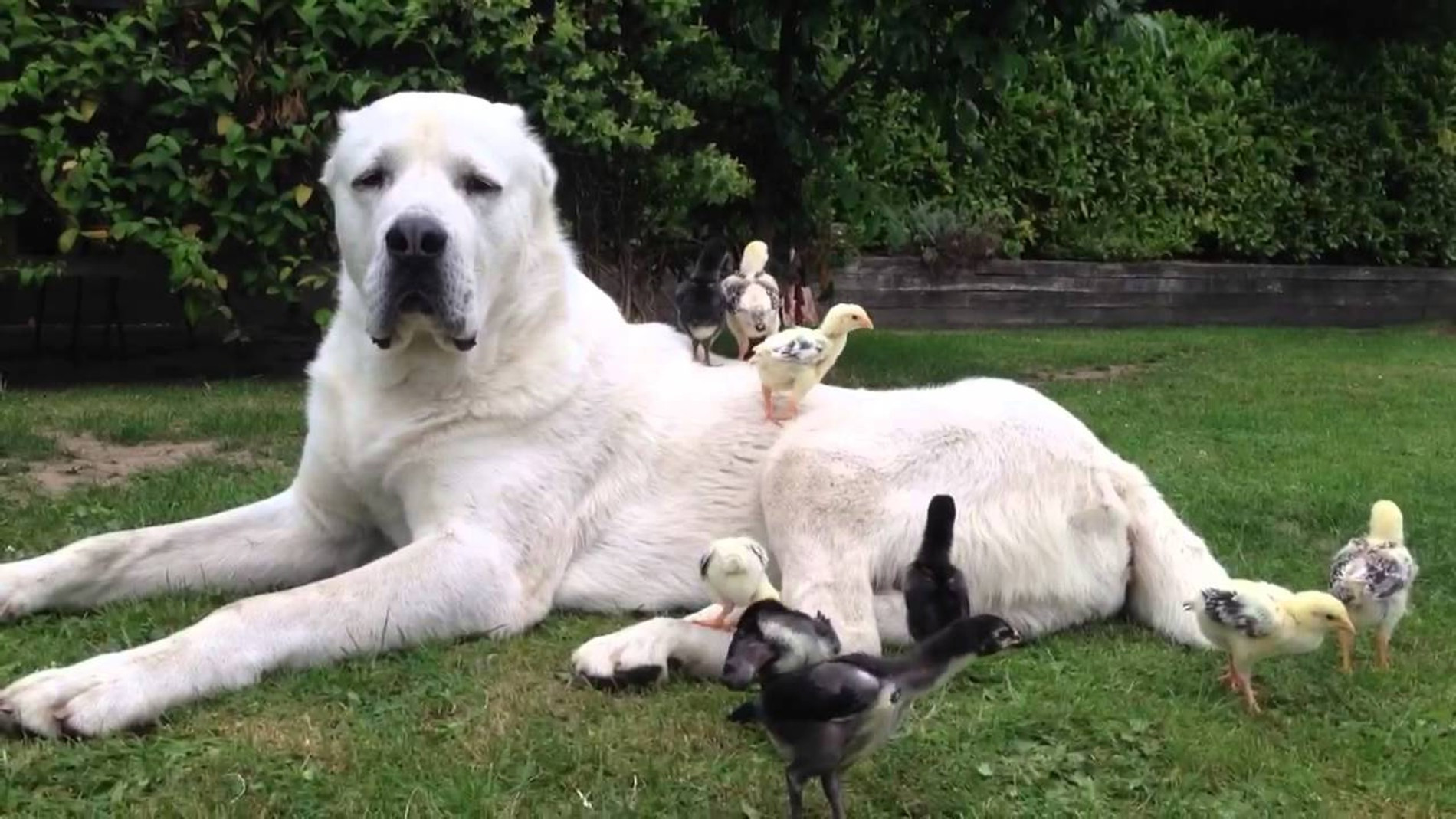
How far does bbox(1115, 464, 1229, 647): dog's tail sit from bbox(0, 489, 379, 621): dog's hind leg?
1953 mm

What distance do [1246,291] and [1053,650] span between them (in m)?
12.2

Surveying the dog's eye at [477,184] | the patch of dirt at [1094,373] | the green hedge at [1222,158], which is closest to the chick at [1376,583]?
the dog's eye at [477,184]

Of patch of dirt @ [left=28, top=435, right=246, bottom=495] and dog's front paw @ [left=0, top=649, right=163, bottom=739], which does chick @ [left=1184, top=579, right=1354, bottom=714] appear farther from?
patch of dirt @ [left=28, top=435, right=246, bottom=495]

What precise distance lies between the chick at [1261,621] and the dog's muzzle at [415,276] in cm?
179

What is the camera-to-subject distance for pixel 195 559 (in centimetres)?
353

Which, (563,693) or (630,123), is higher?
(630,123)

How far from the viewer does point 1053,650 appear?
3217mm

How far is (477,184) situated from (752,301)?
4.57 ft

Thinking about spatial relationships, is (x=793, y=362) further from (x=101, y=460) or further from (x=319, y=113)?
(x=319, y=113)

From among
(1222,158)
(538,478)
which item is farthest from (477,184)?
(1222,158)

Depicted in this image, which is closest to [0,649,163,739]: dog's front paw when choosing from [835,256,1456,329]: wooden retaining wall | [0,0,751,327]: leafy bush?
[0,0,751,327]: leafy bush

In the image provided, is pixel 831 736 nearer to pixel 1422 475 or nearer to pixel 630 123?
pixel 1422 475

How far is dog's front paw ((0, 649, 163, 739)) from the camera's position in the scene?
2430 millimetres

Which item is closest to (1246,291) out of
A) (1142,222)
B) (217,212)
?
(1142,222)
